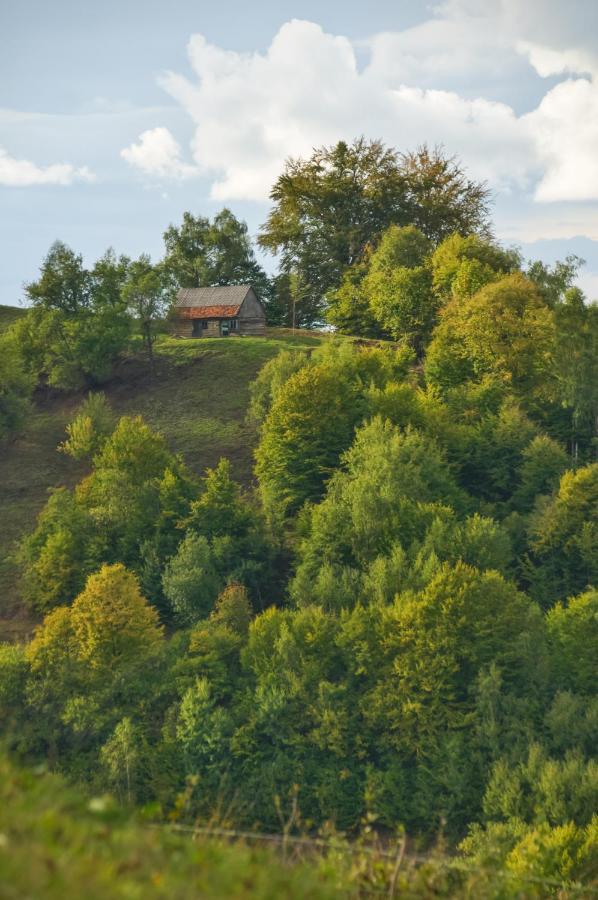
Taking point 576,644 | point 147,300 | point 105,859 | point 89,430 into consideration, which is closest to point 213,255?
point 147,300

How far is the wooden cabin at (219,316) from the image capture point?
308 feet

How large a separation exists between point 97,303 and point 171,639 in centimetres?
3911

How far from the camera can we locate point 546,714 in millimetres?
46688

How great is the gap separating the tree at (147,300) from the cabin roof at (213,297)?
770 cm

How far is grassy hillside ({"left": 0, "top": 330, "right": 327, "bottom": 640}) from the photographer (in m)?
69.0

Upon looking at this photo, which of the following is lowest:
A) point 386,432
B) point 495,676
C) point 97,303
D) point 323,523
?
point 495,676

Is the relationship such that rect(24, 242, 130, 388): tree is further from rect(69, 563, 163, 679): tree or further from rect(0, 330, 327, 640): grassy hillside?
rect(69, 563, 163, 679): tree

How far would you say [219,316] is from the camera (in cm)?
9350

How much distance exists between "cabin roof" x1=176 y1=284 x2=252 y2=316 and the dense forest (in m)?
7.48

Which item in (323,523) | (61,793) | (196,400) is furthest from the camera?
(196,400)

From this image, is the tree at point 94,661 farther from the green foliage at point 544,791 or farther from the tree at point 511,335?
the tree at point 511,335

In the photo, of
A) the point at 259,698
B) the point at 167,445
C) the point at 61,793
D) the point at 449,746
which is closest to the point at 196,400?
the point at 167,445

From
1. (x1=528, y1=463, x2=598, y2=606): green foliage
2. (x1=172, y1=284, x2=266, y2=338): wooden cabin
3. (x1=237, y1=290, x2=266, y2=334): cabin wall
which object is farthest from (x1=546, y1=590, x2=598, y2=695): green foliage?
(x1=172, y1=284, x2=266, y2=338): wooden cabin

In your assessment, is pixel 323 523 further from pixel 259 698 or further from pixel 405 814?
pixel 405 814
